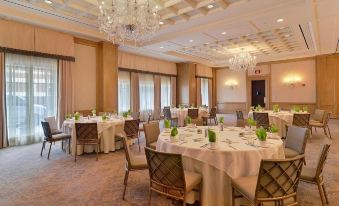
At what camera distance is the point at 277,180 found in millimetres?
2021

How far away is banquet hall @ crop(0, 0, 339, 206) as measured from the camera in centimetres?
258

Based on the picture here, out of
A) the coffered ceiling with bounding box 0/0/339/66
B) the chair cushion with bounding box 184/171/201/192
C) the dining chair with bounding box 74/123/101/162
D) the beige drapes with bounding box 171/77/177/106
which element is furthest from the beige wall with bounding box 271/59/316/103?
the chair cushion with bounding box 184/171/201/192

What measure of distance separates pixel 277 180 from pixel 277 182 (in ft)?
0.06

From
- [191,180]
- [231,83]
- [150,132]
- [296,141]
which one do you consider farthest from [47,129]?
[231,83]

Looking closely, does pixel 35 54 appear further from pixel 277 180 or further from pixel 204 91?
pixel 204 91

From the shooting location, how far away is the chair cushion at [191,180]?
2378 mm

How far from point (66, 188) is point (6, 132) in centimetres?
392

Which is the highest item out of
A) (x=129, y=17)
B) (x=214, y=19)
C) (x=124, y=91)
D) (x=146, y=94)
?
(x=214, y=19)

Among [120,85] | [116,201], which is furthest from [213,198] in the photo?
[120,85]

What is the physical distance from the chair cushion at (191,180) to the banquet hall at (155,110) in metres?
0.01

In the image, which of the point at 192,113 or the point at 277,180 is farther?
the point at 192,113

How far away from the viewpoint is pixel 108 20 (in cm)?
468

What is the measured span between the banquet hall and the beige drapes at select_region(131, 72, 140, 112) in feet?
0.17

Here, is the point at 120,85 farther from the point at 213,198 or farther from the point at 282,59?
the point at 282,59
